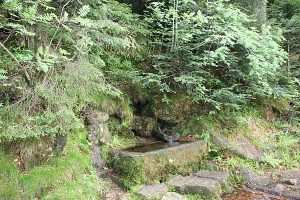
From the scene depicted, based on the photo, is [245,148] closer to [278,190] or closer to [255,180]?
[255,180]

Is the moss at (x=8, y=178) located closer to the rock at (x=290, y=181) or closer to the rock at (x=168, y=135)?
the rock at (x=168, y=135)

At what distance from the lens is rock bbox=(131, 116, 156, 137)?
24.4 ft

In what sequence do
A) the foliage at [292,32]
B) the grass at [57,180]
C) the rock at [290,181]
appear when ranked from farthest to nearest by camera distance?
the foliage at [292,32]
the rock at [290,181]
the grass at [57,180]

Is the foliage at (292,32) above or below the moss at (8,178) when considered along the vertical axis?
above

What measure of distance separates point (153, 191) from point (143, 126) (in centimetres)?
223

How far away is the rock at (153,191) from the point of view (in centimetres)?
532

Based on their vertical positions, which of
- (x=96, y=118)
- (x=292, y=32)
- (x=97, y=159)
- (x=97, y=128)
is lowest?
(x=97, y=159)

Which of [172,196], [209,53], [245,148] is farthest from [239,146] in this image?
[172,196]

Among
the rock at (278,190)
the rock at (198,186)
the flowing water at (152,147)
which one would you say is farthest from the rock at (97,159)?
the rock at (278,190)

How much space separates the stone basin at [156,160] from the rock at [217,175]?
0.73 feet

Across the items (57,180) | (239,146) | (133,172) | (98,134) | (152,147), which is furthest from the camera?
(239,146)

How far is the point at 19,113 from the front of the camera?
184 inches

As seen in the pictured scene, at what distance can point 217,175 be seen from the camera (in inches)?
253

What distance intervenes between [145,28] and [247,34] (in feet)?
7.90
